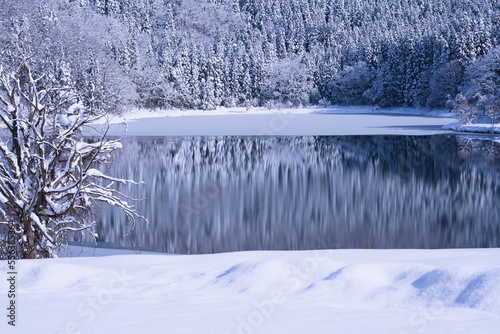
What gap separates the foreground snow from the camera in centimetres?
318

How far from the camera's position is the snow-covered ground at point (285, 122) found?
133 feet

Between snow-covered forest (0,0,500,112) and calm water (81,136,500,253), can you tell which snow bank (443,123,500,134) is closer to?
snow-covered forest (0,0,500,112)

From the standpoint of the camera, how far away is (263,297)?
3.76m

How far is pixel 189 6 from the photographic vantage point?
18550 cm

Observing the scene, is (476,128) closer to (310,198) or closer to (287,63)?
(310,198)

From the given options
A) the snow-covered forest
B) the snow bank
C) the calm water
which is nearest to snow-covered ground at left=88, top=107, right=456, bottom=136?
the snow bank

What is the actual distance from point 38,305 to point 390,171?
20.0 meters

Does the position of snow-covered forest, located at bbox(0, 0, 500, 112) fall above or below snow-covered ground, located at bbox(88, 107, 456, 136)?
above

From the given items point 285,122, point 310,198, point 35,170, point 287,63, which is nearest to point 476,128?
point 285,122

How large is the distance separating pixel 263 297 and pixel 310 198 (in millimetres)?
13313

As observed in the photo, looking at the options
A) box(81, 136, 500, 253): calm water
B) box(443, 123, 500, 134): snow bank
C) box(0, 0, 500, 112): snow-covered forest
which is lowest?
box(81, 136, 500, 253): calm water

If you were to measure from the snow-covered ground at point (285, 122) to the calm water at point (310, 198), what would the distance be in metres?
10.5

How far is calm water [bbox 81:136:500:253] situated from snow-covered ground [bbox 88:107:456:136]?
10.5m

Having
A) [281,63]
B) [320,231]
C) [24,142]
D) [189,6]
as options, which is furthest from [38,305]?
[189,6]
